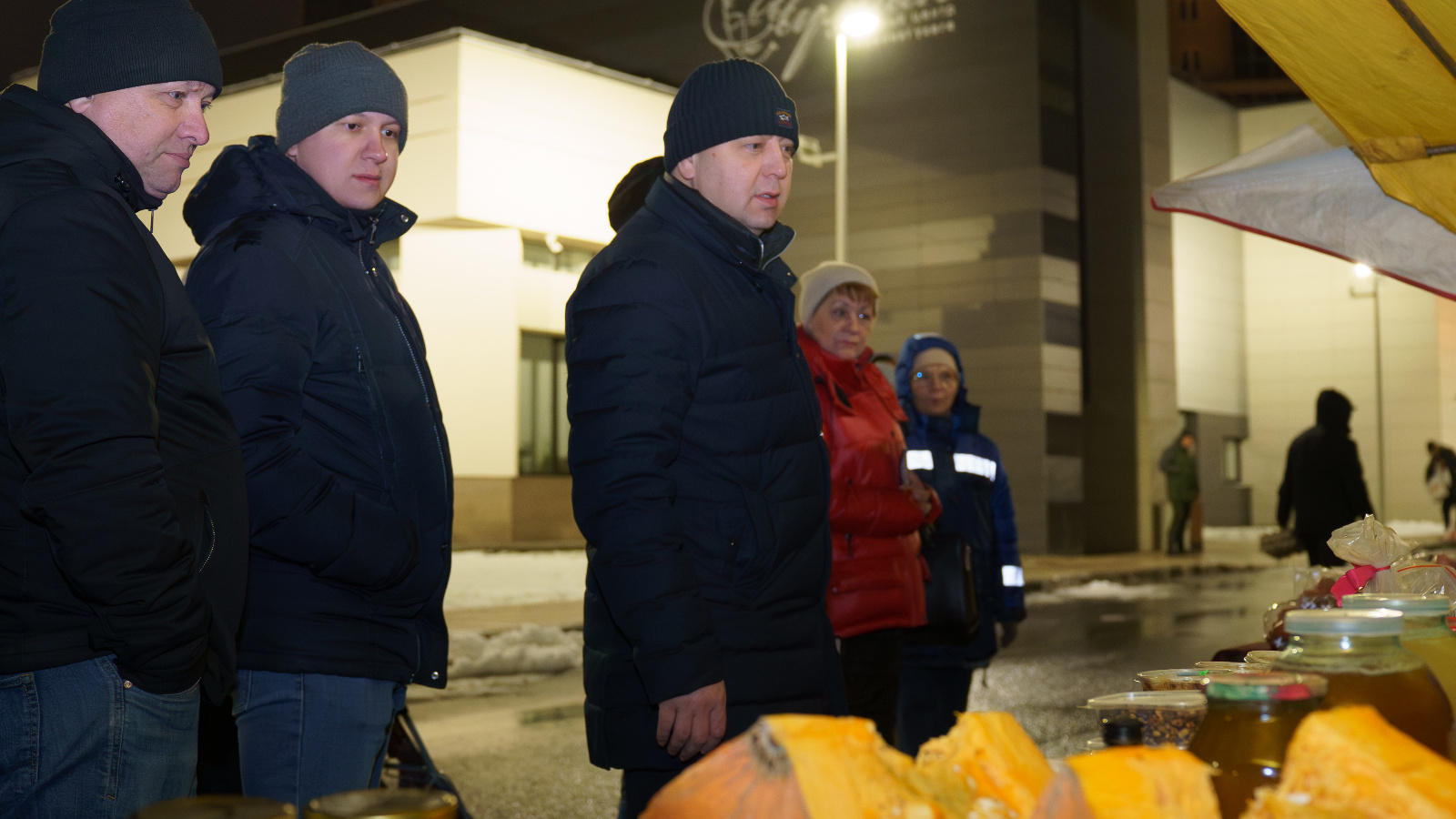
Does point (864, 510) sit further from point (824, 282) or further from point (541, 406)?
point (541, 406)

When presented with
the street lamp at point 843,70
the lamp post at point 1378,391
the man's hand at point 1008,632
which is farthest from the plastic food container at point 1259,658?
the lamp post at point 1378,391

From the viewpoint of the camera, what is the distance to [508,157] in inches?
868

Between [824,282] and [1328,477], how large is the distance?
579 centimetres

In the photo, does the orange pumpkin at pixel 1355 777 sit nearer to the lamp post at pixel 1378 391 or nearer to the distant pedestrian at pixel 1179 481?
the distant pedestrian at pixel 1179 481

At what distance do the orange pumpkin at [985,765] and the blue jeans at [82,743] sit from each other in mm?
1349

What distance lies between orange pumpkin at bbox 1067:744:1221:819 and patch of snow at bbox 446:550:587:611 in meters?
9.22

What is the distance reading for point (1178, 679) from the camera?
1.68 meters

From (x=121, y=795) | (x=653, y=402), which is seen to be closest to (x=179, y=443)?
(x=121, y=795)

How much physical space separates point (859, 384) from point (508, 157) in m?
18.5

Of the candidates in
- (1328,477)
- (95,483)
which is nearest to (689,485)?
(95,483)

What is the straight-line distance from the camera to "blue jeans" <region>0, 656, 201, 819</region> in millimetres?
1816

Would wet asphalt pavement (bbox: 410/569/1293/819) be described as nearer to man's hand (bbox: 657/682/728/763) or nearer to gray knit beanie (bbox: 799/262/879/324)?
man's hand (bbox: 657/682/728/763)

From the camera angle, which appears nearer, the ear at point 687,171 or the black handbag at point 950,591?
the ear at point 687,171

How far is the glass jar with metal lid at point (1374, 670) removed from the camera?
1319 millimetres
